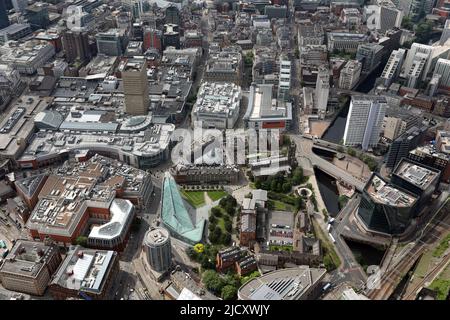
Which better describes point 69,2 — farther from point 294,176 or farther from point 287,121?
point 294,176

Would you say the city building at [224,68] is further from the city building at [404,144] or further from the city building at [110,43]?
the city building at [404,144]

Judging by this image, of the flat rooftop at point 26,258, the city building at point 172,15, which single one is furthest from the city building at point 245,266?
the city building at point 172,15

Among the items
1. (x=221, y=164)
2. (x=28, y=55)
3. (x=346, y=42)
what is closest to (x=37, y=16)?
(x=28, y=55)

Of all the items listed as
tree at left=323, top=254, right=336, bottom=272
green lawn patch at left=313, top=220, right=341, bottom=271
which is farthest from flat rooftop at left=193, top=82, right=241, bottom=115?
tree at left=323, top=254, right=336, bottom=272

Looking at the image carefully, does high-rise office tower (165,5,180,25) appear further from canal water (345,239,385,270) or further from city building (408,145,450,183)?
canal water (345,239,385,270)

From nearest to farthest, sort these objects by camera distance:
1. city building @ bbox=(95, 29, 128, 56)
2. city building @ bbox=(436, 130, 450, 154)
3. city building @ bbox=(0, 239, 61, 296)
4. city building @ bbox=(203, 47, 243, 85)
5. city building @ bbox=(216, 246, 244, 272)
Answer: city building @ bbox=(0, 239, 61, 296), city building @ bbox=(216, 246, 244, 272), city building @ bbox=(436, 130, 450, 154), city building @ bbox=(203, 47, 243, 85), city building @ bbox=(95, 29, 128, 56)
